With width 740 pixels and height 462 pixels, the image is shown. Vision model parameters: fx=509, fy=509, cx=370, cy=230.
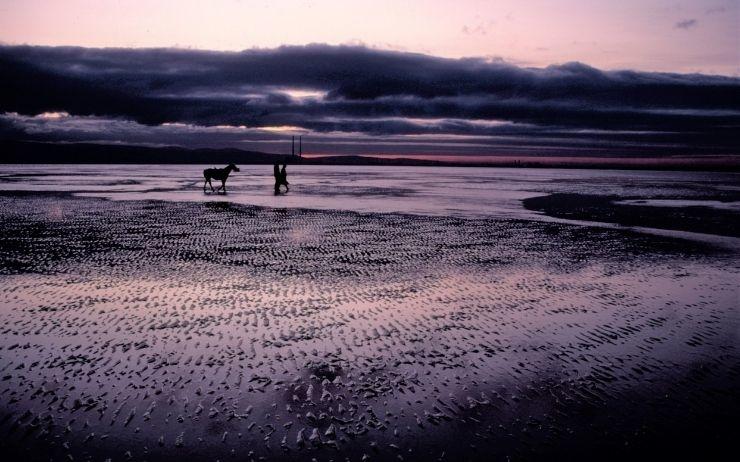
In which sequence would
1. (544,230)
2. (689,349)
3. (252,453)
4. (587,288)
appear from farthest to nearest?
(544,230) → (587,288) → (689,349) → (252,453)

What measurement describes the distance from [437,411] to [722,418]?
296 centimetres

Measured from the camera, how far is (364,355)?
6934 millimetres

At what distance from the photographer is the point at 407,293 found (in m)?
10.1

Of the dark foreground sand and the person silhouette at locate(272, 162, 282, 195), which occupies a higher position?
the person silhouette at locate(272, 162, 282, 195)

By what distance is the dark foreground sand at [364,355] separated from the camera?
16.1 ft

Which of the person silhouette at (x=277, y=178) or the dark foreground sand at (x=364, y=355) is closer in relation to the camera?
the dark foreground sand at (x=364, y=355)

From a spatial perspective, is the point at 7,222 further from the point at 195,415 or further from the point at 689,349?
the point at 689,349

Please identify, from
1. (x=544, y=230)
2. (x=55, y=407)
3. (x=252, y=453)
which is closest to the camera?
(x=252, y=453)

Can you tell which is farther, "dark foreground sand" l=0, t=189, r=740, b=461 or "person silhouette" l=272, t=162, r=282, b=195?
"person silhouette" l=272, t=162, r=282, b=195

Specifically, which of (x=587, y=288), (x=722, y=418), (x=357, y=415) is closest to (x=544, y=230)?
(x=587, y=288)

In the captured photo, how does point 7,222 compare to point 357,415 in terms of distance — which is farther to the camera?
point 7,222

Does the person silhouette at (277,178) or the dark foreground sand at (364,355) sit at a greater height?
the person silhouette at (277,178)

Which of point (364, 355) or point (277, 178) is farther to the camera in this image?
point (277, 178)

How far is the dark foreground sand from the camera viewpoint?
193 inches
